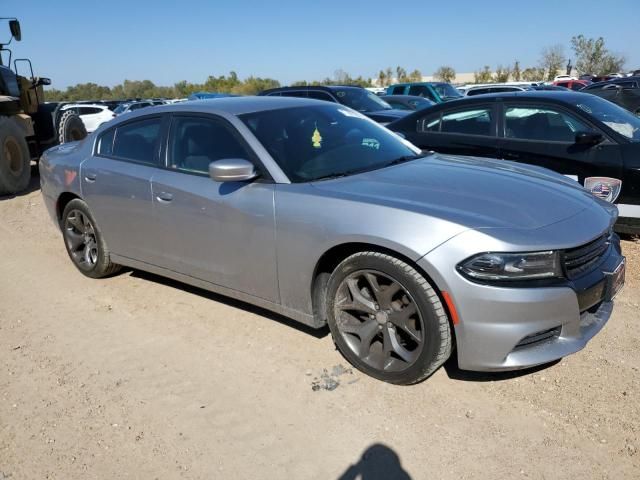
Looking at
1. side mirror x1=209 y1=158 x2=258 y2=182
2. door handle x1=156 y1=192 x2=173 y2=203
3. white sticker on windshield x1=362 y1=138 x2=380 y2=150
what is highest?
white sticker on windshield x1=362 y1=138 x2=380 y2=150

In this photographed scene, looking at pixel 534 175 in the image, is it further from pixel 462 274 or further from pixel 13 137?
pixel 13 137

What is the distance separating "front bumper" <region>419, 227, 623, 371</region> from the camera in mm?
2604

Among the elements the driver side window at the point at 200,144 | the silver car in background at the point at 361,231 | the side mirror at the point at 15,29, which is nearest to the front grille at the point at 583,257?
the silver car in background at the point at 361,231

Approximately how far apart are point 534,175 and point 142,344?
9.46ft

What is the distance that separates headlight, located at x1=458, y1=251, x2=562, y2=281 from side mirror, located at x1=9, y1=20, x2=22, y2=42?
9928 millimetres

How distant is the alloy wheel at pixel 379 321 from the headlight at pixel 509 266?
367 mm

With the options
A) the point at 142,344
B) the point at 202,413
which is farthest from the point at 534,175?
the point at 142,344

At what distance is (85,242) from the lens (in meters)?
4.90

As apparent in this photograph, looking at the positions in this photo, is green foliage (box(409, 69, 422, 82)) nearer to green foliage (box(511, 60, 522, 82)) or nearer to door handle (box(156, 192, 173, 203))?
green foliage (box(511, 60, 522, 82))

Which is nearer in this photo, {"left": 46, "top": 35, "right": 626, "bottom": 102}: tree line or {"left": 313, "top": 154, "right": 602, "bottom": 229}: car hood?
{"left": 313, "top": 154, "right": 602, "bottom": 229}: car hood

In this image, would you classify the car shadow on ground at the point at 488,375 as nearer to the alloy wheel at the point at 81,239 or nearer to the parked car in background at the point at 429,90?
the alloy wheel at the point at 81,239

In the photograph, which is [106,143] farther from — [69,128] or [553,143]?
[69,128]

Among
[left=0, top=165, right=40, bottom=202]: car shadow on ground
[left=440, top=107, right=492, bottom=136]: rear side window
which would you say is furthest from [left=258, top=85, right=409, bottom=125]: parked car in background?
[left=0, top=165, right=40, bottom=202]: car shadow on ground

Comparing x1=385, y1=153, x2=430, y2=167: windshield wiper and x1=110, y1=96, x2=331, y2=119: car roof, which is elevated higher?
x1=110, y1=96, x2=331, y2=119: car roof
